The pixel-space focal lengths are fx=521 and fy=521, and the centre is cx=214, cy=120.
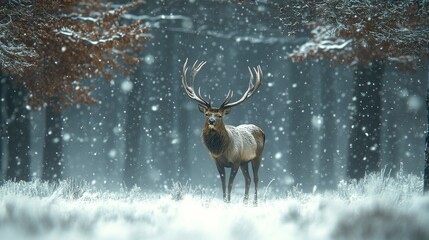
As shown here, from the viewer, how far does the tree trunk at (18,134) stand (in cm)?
1397

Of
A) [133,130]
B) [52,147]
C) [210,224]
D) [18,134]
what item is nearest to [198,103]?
[210,224]

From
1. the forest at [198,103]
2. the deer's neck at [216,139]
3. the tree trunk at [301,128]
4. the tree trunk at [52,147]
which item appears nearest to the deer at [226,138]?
the deer's neck at [216,139]

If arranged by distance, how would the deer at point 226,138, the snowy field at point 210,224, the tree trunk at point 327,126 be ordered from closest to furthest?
the snowy field at point 210,224 → the deer at point 226,138 → the tree trunk at point 327,126

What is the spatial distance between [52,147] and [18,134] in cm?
144

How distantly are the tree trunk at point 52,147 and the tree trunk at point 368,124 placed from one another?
27.8ft

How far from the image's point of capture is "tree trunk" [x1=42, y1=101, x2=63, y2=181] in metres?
15.1

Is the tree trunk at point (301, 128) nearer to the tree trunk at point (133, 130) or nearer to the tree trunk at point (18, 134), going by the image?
the tree trunk at point (133, 130)

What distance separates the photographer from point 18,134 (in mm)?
14219

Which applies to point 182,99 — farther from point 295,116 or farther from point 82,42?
point 82,42

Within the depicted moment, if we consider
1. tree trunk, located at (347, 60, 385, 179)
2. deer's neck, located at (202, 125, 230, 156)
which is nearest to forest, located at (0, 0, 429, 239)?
tree trunk, located at (347, 60, 385, 179)

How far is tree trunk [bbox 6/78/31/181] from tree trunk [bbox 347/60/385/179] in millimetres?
8931

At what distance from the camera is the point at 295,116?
23.9 m

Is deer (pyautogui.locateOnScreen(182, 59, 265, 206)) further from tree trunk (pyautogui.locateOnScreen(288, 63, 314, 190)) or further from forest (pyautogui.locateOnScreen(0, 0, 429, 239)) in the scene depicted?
tree trunk (pyautogui.locateOnScreen(288, 63, 314, 190))

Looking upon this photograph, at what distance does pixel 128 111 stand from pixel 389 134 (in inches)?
634
